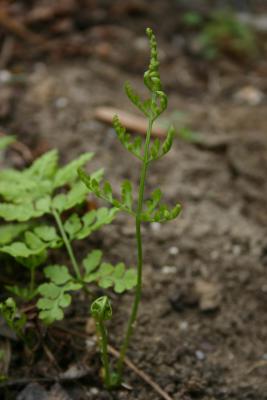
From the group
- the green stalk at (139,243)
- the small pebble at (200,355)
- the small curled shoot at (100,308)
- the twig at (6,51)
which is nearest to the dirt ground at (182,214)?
the small pebble at (200,355)

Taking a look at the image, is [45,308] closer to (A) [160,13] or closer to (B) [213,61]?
(B) [213,61]

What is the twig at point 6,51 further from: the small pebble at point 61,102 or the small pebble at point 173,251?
the small pebble at point 173,251

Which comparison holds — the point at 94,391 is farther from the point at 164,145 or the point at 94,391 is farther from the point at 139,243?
the point at 164,145

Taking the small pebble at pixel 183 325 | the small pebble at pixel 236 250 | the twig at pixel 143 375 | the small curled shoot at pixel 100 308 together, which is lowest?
the twig at pixel 143 375

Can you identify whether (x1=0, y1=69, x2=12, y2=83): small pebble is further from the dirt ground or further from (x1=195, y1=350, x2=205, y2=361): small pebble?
(x1=195, y1=350, x2=205, y2=361): small pebble

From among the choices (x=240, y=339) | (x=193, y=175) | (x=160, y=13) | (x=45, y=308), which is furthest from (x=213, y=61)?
(x=45, y=308)

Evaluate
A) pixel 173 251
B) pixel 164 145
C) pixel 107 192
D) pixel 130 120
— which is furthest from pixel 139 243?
pixel 130 120

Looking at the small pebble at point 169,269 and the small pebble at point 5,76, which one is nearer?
the small pebble at point 169,269
